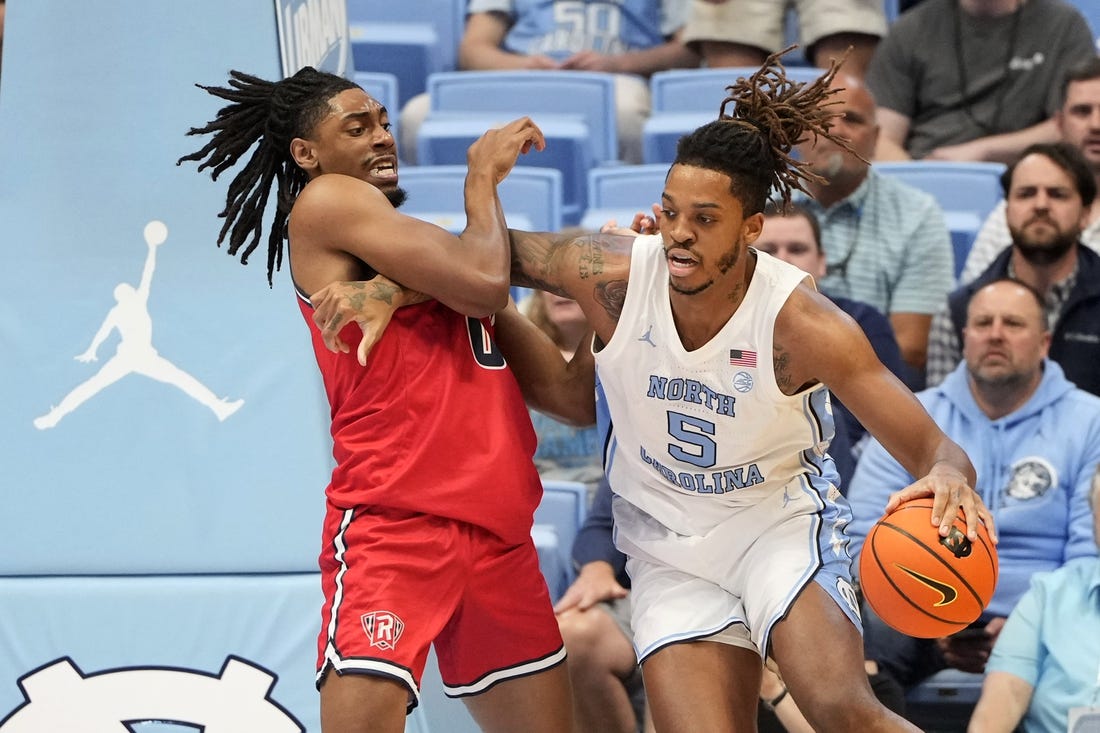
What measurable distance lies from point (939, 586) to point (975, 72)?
15.1ft

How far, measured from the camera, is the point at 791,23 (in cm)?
766

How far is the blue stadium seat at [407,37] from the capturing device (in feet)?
25.6

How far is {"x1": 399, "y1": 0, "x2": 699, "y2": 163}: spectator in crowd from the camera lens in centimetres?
745

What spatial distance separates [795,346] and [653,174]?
3.23 metres

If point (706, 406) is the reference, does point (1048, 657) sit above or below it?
below

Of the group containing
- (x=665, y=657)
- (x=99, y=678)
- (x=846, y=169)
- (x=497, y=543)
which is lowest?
(x=99, y=678)

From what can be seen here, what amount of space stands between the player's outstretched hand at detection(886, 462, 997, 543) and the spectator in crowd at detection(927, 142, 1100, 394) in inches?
98.2

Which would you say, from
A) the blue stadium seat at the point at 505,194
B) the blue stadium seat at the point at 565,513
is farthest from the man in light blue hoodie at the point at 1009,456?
the blue stadium seat at the point at 505,194

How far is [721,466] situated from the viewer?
3.29 m

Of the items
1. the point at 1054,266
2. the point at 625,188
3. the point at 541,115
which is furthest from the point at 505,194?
the point at 1054,266

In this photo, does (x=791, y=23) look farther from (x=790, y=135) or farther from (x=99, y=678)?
(x=99, y=678)

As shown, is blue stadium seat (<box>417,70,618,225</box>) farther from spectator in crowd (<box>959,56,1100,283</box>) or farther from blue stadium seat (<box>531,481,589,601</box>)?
blue stadium seat (<box>531,481,589,601</box>)

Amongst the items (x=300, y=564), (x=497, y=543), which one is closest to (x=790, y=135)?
(x=497, y=543)

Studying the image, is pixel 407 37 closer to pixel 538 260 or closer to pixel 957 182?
pixel 957 182
